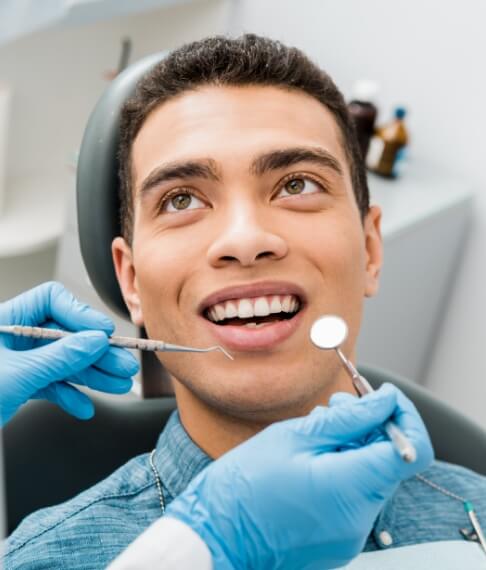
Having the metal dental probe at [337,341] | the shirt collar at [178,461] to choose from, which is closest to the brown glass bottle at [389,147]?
the shirt collar at [178,461]

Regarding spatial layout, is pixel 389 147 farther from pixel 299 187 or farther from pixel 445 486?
pixel 445 486

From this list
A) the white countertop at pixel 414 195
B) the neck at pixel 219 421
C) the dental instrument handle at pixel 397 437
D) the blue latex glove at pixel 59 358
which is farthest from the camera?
the white countertop at pixel 414 195

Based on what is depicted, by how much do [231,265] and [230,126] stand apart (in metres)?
0.23

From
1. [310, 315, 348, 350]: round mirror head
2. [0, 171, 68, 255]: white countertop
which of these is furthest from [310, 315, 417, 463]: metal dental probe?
[0, 171, 68, 255]: white countertop

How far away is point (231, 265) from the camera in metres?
1.07

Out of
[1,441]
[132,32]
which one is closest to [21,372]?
[1,441]

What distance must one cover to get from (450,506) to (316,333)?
19.6 inches

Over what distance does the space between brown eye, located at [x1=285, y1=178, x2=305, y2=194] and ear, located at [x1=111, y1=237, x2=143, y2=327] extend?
286 millimetres

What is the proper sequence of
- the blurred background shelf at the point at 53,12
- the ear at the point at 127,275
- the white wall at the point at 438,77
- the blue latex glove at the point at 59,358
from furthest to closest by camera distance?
the white wall at the point at 438,77, the blurred background shelf at the point at 53,12, the ear at the point at 127,275, the blue latex glove at the point at 59,358

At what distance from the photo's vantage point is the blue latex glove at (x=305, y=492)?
0.84 meters

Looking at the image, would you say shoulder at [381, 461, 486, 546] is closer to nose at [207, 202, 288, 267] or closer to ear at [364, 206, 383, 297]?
ear at [364, 206, 383, 297]

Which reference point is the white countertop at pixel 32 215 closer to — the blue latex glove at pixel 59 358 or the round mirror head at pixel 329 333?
the blue latex glove at pixel 59 358

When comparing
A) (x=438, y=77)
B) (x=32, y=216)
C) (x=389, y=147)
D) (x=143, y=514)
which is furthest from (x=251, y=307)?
(x=32, y=216)

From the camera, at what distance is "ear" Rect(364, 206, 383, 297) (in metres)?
1.31
